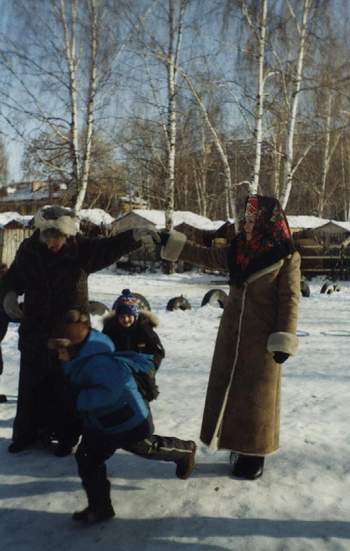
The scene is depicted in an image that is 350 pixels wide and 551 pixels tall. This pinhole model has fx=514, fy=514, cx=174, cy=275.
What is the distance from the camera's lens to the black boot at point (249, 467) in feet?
10.0

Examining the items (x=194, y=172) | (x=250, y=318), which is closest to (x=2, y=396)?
(x=250, y=318)

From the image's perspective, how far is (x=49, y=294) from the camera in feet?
11.1

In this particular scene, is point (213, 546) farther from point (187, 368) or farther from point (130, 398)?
point (187, 368)

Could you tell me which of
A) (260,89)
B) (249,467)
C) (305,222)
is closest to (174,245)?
(249,467)

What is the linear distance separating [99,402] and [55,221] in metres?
1.35

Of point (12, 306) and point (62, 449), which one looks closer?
point (62, 449)

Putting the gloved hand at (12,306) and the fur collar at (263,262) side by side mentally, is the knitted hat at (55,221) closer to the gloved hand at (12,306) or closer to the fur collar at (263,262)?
→ the gloved hand at (12,306)

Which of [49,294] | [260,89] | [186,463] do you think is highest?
[260,89]

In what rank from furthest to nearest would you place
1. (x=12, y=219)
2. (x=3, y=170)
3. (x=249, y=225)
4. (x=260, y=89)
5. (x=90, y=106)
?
(x=3, y=170) → (x=12, y=219) → (x=90, y=106) → (x=260, y=89) → (x=249, y=225)

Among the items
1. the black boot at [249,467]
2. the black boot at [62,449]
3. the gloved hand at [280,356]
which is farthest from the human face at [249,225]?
Result: the black boot at [62,449]

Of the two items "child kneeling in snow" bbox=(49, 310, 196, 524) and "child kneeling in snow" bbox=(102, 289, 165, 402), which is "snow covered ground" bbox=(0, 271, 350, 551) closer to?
"child kneeling in snow" bbox=(49, 310, 196, 524)

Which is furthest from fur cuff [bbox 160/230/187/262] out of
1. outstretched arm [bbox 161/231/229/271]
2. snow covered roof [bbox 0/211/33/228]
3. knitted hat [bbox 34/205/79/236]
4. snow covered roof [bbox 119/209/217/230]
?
snow covered roof [bbox 0/211/33/228]

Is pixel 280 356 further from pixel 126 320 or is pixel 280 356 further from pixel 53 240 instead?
pixel 53 240

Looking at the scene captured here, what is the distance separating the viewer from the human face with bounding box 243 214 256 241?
3.01m
